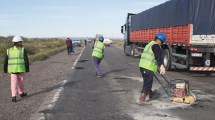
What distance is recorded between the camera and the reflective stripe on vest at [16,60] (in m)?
9.62

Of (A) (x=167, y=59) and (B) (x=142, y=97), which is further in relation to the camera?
(A) (x=167, y=59)

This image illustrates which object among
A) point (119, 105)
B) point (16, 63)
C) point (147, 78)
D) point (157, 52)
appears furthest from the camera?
point (16, 63)

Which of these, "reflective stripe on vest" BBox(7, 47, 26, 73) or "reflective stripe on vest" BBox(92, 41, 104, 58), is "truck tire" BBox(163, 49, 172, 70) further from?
"reflective stripe on vest" BBox(7, 47, 26, 73)

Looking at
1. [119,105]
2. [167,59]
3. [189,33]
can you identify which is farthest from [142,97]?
[167,59]

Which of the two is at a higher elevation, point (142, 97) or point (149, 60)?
point (149, 60)

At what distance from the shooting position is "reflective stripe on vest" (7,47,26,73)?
962cm

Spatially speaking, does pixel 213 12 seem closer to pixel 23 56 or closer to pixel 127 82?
pixel 127 82

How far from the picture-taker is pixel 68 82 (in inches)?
519

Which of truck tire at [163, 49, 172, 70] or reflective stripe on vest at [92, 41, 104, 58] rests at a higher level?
reflective stripe on vest at [92, 41, 104, 58]

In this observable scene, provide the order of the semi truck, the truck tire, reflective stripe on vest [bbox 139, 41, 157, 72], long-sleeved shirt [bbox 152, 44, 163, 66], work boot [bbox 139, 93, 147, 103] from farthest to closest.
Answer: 1. the truck tire
2. the semi truck
3. work boot [bbox 139, 93, 147, 103]
4. reflective stripe on vest [bbox 139, 41, 157, 72]
5. long-sleeved shirt [bbox 152, 44, 163, 66]

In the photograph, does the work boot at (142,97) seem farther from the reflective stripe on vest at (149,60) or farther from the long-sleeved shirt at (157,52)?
the long-sleeved shirt at (157,52)

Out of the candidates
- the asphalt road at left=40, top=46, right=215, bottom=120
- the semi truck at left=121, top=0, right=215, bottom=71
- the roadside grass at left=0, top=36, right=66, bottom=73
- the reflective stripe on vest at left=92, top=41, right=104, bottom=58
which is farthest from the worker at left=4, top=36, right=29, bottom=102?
the roadside grass at left=0, top=36, right=66, bottom=73

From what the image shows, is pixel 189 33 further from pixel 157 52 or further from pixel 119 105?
pixel 119 105

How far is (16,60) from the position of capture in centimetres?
972
